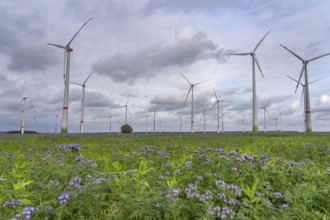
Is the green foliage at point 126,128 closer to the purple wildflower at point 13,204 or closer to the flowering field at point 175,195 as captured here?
the flowering field at point 175,195

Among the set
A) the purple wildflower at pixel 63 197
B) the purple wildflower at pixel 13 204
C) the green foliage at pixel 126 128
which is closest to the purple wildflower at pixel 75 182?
the purple wildflower at pixel 63 197

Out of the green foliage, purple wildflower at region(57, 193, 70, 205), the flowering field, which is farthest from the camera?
the green foliage

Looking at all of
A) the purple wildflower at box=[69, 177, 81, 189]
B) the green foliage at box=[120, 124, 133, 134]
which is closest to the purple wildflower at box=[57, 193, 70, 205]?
the purple wildflower at box=[69, 177, 81, 189]

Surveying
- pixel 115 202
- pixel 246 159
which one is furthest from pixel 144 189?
pixel 246 159

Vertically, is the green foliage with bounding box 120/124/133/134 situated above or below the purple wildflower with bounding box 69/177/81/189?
above

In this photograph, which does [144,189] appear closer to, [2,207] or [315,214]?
[2,207]

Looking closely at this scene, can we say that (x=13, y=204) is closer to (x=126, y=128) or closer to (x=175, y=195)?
(x=175, y=195)

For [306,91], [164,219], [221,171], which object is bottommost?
[164,219]

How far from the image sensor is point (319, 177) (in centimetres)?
714

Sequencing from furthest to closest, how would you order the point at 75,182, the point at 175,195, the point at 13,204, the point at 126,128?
the point at 126,128, the point at 75,182, the point at 175,195, the point at 13,204

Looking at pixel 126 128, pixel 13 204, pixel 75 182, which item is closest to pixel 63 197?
pixel 13 204

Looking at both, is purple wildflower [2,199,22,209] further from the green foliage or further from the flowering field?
the green foliage

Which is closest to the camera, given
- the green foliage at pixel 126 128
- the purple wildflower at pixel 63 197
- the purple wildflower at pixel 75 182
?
the purple wildflower at pixel 63 197

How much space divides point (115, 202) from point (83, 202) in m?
0.59
